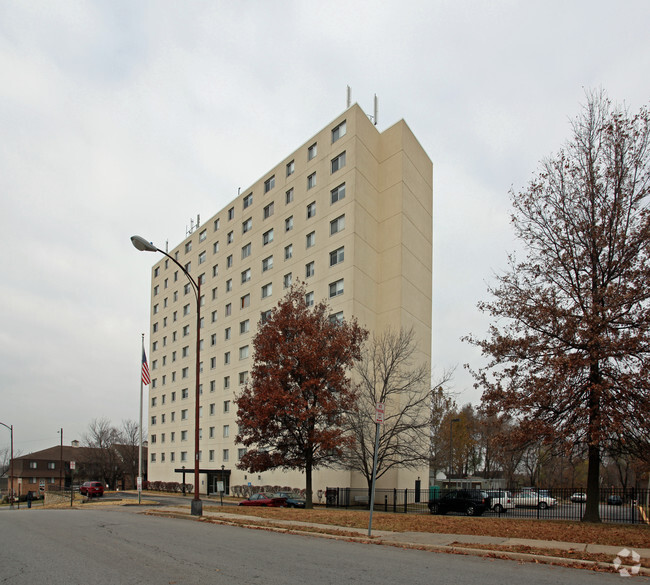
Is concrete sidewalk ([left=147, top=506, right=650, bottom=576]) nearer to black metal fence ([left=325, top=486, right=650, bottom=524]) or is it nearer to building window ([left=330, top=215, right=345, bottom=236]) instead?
black metal fence ([left=325, top=486, right=650, bottom=524])

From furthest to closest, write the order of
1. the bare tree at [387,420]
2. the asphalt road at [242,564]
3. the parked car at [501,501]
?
the bare tree at [387,420]
the parked car at [501,501]
the asphalt road at [242,564]

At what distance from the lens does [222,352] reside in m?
55.8

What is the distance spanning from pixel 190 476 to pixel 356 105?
42.6 meters

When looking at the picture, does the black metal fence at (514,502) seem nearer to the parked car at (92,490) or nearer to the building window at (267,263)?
the building window at (267,263)

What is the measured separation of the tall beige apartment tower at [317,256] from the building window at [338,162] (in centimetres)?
11

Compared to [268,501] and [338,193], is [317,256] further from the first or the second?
[268,501]

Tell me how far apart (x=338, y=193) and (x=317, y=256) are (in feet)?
17.3

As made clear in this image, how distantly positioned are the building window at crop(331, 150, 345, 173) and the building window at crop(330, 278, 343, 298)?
9.47m

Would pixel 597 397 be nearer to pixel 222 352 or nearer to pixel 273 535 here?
pixel 273 535

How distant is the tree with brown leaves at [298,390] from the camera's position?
85.8 feet

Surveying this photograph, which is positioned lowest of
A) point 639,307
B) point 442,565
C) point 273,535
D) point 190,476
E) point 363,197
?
point 190,476

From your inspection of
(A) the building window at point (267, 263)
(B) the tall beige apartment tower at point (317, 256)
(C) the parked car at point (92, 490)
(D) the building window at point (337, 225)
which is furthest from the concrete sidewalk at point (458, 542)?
(C) the parked car at point (92, 490)

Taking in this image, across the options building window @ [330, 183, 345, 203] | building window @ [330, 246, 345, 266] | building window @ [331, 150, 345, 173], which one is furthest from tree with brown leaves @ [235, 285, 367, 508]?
building window @ [331, 150, 345, 173]

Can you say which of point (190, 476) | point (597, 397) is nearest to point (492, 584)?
point (597, 397)
